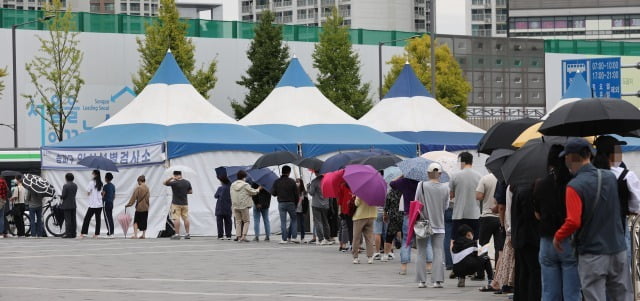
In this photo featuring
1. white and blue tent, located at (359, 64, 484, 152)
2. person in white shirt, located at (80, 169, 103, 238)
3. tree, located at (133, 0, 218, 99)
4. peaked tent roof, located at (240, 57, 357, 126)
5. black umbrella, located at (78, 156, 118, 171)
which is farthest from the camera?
tree, located at (133, 0, 218, 99)

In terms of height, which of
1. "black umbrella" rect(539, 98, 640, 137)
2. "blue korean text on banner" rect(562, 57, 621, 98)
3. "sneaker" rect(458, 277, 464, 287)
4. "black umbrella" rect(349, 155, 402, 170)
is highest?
"blue korean text on banner" rect(562, 57, 621, 98)

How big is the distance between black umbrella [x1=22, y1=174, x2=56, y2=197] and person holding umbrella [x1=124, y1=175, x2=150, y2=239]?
2480mm

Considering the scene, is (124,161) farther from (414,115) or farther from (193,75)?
(193,75)

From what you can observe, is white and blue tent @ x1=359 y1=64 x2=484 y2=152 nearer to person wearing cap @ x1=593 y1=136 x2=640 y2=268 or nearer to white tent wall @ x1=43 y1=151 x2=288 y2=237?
white tent wall @ x1=43 y1=151 x2=288 y2=237

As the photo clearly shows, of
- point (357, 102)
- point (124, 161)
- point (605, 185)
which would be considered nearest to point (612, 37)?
point (357, 102)

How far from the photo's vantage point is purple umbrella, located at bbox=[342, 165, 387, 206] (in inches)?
799

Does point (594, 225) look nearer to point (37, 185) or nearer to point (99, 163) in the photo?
point (99, 163)

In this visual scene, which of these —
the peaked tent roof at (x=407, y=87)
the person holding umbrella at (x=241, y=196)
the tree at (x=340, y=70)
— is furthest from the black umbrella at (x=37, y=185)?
the tree at (x=340, y=70)

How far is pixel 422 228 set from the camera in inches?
643

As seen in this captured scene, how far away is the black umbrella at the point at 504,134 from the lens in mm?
15445

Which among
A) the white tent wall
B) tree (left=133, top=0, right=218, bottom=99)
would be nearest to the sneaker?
the white tent wall

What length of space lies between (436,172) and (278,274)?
3435 millimetres

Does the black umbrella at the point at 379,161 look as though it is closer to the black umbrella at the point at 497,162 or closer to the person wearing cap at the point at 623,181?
the black umbrella at the point at 497,162

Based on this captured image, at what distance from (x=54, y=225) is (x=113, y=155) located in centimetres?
237
